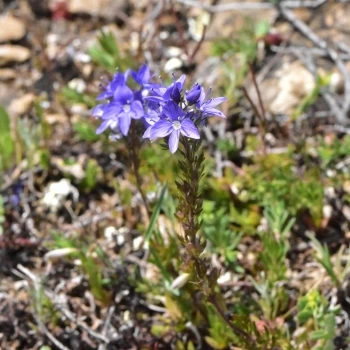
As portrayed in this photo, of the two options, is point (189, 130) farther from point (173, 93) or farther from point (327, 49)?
point (327, 49)

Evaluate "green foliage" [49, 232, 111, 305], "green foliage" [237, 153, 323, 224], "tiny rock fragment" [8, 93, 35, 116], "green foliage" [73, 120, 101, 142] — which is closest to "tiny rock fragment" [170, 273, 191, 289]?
"green foliage" [49, 232, 111, 305]

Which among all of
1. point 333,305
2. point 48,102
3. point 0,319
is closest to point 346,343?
point 333,305

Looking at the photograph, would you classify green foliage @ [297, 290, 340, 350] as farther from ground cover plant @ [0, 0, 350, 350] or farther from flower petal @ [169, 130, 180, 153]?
flower petal @ [169, 130, 180, 153]

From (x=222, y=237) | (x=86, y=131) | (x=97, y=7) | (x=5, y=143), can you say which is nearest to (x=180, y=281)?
(x=222, y=237)

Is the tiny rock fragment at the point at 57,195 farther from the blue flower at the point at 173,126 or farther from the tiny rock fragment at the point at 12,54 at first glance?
the blue flower at the point at 173,126

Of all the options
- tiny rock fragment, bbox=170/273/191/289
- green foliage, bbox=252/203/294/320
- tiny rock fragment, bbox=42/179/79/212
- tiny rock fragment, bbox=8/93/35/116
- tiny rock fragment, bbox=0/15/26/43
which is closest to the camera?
tiny rock fragment, bbox=170/273/191/289

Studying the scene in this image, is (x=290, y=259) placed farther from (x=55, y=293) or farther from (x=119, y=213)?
(x=55, y=293)
